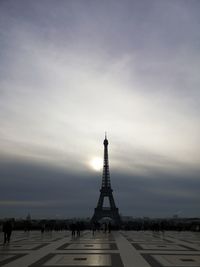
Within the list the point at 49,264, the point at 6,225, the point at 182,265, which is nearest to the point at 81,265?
the point at 49,264

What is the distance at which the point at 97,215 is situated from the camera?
124 meters

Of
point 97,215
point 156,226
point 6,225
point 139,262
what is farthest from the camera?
point 97,215

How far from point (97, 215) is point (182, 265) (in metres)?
109

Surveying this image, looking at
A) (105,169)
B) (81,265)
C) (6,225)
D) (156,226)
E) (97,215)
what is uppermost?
(105,169)

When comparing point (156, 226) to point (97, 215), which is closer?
point (156, 226)

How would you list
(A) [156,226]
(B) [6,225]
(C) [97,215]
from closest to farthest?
(B) [6,225]
(A) [156,226]
(C) [97,215]

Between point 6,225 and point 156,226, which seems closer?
point 6,225

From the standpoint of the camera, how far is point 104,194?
124 m

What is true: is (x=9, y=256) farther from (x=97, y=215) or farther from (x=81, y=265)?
(x=97, y=215)

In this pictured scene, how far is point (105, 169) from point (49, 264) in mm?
107562

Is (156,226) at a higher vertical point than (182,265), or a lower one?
higher

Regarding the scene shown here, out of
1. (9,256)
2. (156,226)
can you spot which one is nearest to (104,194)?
(156,226)

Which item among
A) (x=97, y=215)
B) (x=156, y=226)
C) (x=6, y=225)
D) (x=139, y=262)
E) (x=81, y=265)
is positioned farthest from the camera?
(x=97, y=215)

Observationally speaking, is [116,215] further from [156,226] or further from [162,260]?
[162,260]
